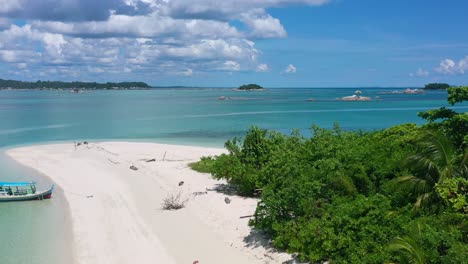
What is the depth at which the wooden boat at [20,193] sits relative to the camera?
23594mm

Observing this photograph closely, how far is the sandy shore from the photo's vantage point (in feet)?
50.6

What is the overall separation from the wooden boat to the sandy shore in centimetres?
129

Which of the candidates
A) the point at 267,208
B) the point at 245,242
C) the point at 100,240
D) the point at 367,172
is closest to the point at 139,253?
the point at 100,240

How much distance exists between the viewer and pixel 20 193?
79.5ft

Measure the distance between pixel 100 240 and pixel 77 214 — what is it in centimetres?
434

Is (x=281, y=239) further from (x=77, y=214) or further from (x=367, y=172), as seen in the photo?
(x=77, y=214)

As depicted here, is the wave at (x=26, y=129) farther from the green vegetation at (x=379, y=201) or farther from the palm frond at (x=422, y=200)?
the palm frond at (x=422, y=200)

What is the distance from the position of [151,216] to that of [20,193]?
9.08 m

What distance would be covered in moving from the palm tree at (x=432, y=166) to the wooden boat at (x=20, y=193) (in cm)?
1854

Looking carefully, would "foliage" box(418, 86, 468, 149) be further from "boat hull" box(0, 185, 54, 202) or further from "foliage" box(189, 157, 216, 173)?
"boat hull" box(0, 185, 54, 202)

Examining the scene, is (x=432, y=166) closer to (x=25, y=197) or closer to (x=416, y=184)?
(x=416, y=184)

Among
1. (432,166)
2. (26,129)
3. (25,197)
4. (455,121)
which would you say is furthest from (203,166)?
(26,129)

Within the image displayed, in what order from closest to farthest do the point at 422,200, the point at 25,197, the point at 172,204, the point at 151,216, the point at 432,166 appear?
the point at 432,166 → the point at 422,200 → the point at 151,216 → the point at 172,204 → the point at 25,197

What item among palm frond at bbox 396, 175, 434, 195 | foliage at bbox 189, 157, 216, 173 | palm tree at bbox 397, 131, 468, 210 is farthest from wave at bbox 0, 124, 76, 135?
palm tree at bbox 397, 131, 468, 210
